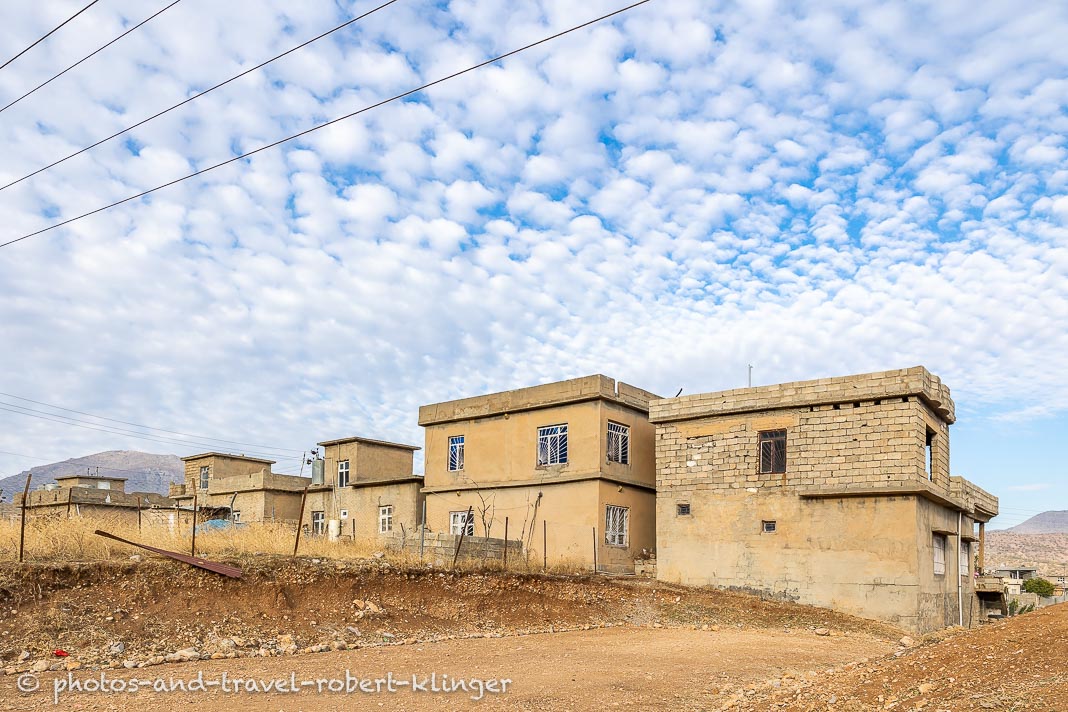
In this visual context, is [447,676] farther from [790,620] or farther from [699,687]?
[790,620]

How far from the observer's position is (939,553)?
74.8 feet

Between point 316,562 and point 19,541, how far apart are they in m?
5.53

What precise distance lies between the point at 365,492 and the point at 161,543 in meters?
17.0

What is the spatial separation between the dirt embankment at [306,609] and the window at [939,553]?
3.14 meters

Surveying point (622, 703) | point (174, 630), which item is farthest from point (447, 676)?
point (174, 630)

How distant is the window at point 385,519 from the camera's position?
3331cm

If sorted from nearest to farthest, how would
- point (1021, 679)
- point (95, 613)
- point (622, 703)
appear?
1. point (1021, 679)
2. point (622, 703)
3. point (95, 613)

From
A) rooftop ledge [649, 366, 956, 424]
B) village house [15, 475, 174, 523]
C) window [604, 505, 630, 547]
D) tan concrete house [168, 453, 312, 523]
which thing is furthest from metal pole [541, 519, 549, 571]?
village house [15, 475, 174, 523]

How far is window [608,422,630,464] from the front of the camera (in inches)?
1065

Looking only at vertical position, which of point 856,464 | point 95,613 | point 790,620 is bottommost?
point 790,620

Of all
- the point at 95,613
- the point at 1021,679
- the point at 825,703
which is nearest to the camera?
the point at 1021,679

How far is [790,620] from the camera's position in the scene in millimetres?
20859

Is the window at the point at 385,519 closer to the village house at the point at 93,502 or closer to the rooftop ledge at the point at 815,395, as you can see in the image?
the village house at the point at 93,502

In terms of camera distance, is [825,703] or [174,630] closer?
[825,703]
